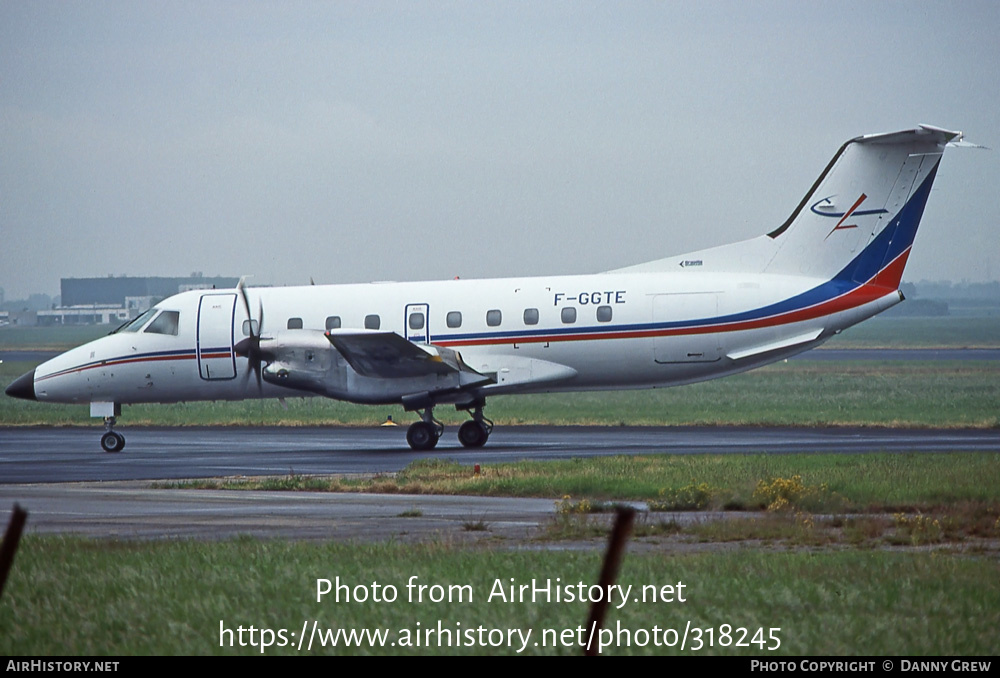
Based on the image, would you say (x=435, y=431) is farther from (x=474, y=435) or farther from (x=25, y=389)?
(x=25, y=389)

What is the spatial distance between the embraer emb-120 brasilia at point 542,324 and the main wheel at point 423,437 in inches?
1.4

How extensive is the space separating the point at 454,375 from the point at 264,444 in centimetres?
606

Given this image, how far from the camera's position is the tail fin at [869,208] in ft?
91.0

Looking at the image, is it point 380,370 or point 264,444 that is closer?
point 380,370

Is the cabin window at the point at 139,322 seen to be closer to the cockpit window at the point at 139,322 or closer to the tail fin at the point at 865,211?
the cockpit window at the point at 139,322

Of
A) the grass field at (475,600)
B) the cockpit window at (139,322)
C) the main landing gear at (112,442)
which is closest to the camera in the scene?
the grass field at (475,600)

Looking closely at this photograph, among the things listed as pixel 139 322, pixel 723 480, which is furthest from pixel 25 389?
pixel 723 480

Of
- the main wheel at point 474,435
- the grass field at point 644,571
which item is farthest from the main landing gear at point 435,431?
the grass field at point 644,571

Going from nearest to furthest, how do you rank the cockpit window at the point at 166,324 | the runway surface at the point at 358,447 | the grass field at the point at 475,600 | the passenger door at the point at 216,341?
the grass field at the point at 475,600 < the runway surface at the point at 358,447 < the passenger door at the point at 216,341 < the cockpit window at the point at 166,324

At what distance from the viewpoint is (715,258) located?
2978 centimetres

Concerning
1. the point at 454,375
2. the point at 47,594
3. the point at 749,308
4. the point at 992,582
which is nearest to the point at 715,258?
the point at 749,308

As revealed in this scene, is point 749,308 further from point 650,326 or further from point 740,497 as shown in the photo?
point 740,497

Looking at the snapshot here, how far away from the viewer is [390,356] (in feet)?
95.0

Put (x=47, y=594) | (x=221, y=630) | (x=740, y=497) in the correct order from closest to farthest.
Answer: (x=221, y=630) < (x=47, y=594) < (x=740, y=497)
